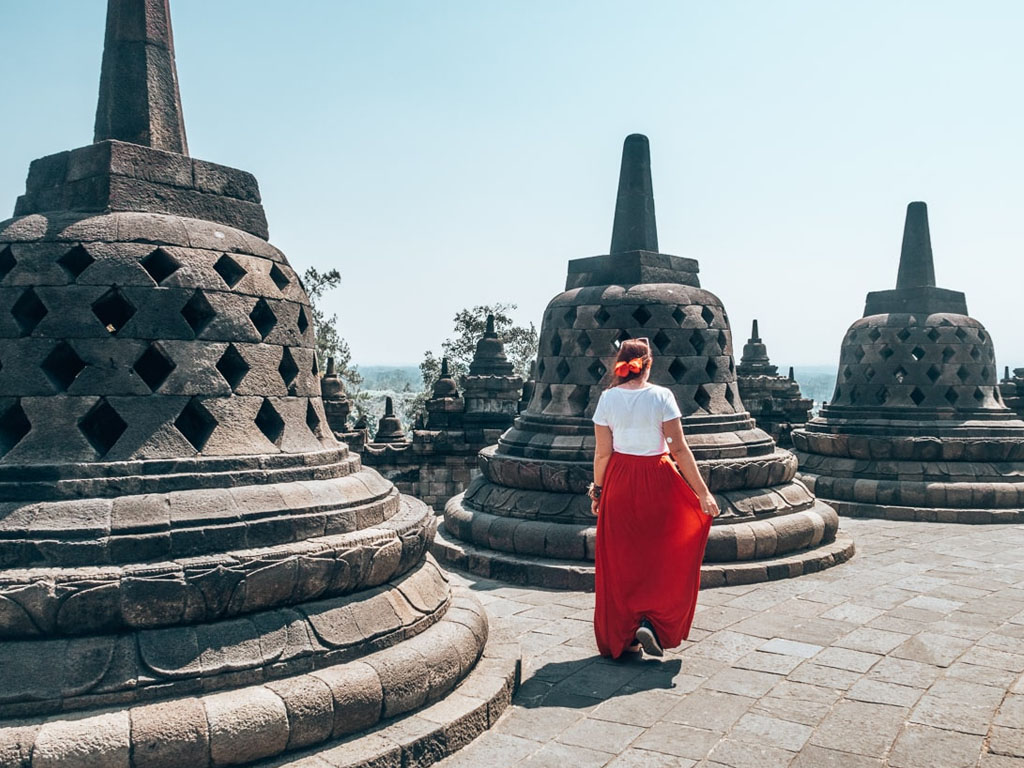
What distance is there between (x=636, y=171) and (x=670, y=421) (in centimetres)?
495

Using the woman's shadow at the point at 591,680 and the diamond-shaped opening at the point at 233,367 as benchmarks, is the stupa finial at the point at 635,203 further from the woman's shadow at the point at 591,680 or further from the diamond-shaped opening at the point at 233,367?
the diamond-shaped opening at the point at 233,367

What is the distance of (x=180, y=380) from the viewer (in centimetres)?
423

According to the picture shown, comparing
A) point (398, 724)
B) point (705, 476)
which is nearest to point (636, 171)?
point (705, 476)

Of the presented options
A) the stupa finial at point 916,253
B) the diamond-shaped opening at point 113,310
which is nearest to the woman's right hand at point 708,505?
the diamond-shaped opening at point 113,310

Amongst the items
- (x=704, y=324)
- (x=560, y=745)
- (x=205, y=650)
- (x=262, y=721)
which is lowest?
(x=560, y=745)

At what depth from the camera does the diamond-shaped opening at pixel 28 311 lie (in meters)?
4.19

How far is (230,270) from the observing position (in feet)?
15.0

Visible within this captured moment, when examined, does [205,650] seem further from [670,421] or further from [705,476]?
[705,476]

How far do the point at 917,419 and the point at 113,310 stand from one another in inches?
405

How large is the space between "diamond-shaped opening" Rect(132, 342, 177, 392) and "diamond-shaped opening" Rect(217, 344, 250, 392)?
26 cm

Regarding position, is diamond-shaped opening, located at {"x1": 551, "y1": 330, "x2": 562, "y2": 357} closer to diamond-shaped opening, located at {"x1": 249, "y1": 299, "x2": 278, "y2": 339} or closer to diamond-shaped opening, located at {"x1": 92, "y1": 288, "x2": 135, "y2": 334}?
diamond-shaped opening, located at {"x1": 249, "y1": 299, "x2": 278, "y2": 339}

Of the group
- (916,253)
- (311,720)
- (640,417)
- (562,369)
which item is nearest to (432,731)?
(311,720)

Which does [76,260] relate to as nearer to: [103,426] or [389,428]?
[103,426]

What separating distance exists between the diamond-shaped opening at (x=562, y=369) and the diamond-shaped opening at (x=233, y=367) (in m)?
4.52
